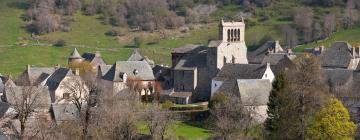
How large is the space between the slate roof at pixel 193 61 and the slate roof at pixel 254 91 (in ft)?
39.5

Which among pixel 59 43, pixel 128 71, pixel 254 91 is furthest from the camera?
pixel 59 43

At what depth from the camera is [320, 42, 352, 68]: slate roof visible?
4304 inches

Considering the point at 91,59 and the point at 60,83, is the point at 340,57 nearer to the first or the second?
the point at 91,59

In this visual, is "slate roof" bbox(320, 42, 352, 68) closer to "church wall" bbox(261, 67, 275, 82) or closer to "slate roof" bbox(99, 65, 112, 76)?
"church wall" bbox(261, 67, 275, 82)

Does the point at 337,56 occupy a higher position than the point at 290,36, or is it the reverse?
the point at 337,56

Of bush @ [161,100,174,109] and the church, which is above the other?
the church

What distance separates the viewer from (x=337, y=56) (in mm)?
110938

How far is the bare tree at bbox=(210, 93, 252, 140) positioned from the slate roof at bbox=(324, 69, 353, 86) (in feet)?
46.7

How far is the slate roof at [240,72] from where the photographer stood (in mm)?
91562

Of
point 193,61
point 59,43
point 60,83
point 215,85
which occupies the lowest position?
point 59,43

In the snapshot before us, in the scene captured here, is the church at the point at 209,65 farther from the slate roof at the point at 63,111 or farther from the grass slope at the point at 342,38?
the grass slope at the point at 342,38

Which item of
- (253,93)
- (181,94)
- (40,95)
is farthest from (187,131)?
(181,94)

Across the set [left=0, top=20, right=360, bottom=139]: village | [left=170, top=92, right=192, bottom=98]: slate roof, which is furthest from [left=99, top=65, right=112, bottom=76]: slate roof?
[left=170, top=92, right=192, bottom=98]: slate roof

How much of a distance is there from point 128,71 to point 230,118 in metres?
31.4
